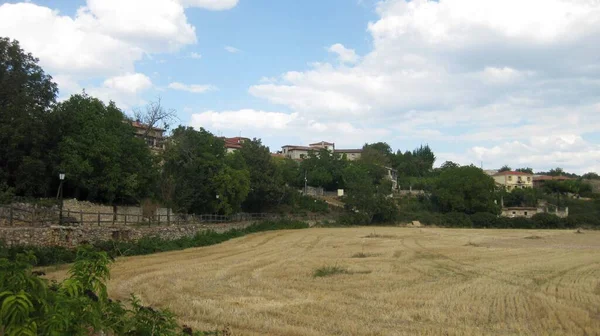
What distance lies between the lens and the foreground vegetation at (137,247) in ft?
68.8

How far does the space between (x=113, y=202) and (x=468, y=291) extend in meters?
34.1

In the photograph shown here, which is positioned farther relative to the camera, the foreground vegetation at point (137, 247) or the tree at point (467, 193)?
the tree at point (467, 193)

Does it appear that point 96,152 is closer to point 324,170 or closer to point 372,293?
point 372,293

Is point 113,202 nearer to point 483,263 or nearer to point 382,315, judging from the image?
point 483,263

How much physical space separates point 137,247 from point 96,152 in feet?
36.3

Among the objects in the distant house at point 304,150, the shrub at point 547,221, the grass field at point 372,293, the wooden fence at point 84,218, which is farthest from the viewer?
the distant house at point 304,150

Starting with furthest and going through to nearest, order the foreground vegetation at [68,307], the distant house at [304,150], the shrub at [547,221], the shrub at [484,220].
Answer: the distant house at [304,150] < the shrub at [484,220] < the shrub at [547,221] < the foreground vegetation at [68,307]

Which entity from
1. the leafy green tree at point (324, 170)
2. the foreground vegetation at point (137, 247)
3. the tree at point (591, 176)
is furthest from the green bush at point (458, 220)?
the tree at point (591, 176)

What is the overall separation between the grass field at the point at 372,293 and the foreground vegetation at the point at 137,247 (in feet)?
5.90

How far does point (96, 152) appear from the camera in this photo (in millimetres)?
38250

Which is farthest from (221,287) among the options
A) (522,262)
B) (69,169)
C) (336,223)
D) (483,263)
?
(336,223)

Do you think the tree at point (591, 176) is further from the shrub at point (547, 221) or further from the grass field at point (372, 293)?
the grass field at point (372, 293)

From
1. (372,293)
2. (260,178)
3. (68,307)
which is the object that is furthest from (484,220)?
(68,307)

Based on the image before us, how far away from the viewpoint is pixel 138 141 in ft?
146
